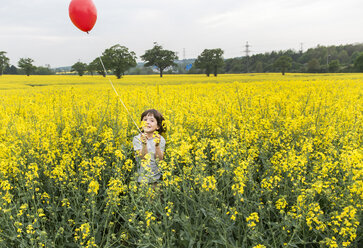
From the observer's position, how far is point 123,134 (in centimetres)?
382

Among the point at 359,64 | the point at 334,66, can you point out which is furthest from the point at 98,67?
the point at 359,64

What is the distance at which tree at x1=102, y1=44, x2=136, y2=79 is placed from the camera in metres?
39.8

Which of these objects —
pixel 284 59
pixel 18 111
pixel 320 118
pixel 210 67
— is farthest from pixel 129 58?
pixel 320 118

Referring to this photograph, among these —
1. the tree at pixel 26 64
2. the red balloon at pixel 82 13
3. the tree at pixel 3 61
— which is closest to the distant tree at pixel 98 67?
the tree at pixel 26 64

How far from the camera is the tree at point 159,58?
4741cm

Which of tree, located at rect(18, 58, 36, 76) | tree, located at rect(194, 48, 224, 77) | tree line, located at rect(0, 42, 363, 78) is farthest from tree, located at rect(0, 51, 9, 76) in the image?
tree, located at rect(194, 48, 224, 77)

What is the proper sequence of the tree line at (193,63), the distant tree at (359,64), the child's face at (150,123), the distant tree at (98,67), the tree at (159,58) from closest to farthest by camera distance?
the child's face at (150,123) < the distant tree at (98,67) < the tree line at (193,63) < the distant tree at (359,64) < the tree at (159,58)

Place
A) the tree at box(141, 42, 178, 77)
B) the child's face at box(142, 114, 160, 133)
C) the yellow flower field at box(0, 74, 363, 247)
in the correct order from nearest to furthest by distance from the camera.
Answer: the yellow flower field at box(0, 74, 363, 247) → the child's face at box(142, 114, 160, 133) → the tree at box(141, 42, 178, 77)

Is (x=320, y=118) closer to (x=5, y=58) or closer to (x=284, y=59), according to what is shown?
(x=284, y=59)

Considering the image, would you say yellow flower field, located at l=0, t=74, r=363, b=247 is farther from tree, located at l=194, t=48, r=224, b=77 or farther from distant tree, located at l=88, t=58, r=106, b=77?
tree, located at l=194, t=48, r=224, b=77

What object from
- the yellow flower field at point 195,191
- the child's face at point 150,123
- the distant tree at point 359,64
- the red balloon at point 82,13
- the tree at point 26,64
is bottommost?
the yellow flower field at point 195,191

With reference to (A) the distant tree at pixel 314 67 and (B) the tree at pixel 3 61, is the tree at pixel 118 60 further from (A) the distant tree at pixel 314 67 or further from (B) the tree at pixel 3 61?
(A) the distant tree at pixel 314 67

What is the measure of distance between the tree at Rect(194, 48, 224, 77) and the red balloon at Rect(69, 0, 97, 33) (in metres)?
45.2

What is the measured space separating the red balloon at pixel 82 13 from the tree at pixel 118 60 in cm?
3707
